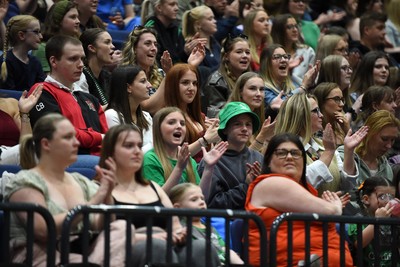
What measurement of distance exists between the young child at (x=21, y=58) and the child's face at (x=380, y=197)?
3.36 metres

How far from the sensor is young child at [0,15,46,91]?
37.8ft

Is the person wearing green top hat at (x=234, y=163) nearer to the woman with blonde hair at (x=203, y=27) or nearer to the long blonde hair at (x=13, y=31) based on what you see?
the long blonde hair at (x=13, y=31)

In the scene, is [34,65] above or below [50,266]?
above

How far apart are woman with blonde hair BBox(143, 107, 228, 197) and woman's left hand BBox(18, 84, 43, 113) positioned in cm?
92

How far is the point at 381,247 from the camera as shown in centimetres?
955

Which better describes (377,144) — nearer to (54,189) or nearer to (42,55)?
(42,55)

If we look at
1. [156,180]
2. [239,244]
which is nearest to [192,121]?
[156,180]

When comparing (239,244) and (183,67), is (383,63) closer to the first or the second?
(183,67)

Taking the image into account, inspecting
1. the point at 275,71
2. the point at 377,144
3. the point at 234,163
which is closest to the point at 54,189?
the point at 234,163

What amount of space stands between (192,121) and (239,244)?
2.51m

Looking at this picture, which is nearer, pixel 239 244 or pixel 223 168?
pixel 239 244

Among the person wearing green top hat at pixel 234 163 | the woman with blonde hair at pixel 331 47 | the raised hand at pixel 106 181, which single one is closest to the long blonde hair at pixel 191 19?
the woman with blonde hair at pixel 331 47

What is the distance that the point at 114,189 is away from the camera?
8.46m

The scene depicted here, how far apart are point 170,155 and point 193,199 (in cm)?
117
